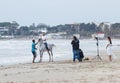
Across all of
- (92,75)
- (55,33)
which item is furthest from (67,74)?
(55,33)

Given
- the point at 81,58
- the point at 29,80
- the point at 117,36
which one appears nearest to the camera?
the point at 29,80

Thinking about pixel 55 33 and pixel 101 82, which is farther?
pixel 55 33

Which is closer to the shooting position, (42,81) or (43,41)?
(42,81)

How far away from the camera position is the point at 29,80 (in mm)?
14930

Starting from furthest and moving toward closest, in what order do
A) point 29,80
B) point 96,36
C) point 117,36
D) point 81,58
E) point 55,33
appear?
point 55,33
point 117,36
point 96,36
point 81,58
point 29,80

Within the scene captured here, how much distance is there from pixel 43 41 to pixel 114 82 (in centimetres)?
1199

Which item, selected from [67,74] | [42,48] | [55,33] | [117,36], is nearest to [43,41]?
→ [42,48]

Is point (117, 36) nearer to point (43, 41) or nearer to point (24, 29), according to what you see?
point (24, 29)

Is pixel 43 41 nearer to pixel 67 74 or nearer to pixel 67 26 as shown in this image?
pixel 67 74

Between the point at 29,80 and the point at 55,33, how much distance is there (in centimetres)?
14700

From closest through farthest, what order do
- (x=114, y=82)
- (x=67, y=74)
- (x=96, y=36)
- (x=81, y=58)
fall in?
(x=114, y=82), (x=67, y=74), (x=81, y=58), (x=96, y=36)

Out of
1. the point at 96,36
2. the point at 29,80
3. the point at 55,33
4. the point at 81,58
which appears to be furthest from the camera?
the point at 55,33

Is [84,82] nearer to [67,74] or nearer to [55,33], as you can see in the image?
[67,74]

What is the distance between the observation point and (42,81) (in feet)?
47.4
